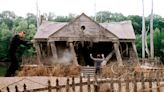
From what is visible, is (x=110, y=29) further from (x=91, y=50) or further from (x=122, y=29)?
(x=91, y=50)

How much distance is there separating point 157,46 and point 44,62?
92.2ft

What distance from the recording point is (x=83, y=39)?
28.1 metres

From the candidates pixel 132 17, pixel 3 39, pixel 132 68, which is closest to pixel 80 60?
pixel 132 68

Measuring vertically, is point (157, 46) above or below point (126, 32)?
below

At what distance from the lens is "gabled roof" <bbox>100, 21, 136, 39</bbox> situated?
92.7 ft

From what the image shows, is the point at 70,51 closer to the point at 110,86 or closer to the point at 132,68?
the point at 132,68

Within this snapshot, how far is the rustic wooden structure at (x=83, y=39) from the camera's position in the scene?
91.7 feet

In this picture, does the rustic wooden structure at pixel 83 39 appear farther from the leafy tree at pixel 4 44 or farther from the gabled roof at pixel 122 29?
the leafy tree at pixel 4 44

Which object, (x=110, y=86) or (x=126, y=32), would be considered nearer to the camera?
(x=110, y=86)

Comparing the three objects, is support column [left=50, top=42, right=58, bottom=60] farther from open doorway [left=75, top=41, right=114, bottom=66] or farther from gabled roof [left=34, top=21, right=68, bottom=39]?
open doorway [left=75, top=41, right=114, bottom=66]

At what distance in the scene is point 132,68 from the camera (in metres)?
21.1

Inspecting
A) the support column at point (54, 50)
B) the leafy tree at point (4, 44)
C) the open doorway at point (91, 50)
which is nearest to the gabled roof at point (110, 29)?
the support column at point (54, 50)

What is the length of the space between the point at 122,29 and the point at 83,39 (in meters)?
3.10

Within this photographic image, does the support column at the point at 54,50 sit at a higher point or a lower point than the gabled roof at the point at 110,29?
lower
